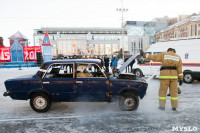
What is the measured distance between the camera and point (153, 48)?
10.3 metres

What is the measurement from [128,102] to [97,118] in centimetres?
111

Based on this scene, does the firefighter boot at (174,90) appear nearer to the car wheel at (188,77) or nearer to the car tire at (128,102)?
the car tire at (128,102)

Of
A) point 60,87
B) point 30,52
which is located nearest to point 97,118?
point 60,87

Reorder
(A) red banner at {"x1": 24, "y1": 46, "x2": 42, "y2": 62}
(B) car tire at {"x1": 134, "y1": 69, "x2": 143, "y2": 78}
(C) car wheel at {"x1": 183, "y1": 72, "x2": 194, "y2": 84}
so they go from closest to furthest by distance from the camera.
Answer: (C) car wheel at {"x1": 183, "y1": 72, "x2": 194, "y2": 84}, (B) car tire at {"x1": 134, "y1": 69, "x2": 143, "y2": 78}, (A) red banner at {"x1": 24, "y1": 46, "x2": 42, "y2": 62}

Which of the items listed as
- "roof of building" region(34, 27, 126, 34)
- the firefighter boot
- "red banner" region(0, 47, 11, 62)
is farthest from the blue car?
"roof of building" region(34, 27, 126, 34)

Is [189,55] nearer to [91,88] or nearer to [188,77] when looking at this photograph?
[188,77]

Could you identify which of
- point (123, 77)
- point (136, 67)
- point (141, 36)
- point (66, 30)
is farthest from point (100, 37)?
point (123, 77)

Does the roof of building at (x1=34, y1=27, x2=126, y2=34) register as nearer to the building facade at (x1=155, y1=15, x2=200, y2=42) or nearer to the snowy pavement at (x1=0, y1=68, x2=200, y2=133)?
the building facade at (x1=155, y1=15, x2=200, y2=42)

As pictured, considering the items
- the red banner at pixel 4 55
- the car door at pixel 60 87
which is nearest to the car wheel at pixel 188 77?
the car door at pixel 60 87

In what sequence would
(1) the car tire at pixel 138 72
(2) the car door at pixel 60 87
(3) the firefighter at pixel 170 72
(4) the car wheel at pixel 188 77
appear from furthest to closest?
1. (1) the car tire at pixel 138 72
2. (4) the car wheel at pixel 188 77
3. (2) the car door at pixel 60 87
4. (3) the firefighter at pixel 170 72

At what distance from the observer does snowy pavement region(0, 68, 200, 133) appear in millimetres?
3463

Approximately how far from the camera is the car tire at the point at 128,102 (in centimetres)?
449

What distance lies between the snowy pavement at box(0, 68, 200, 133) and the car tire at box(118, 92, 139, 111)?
0.50ft

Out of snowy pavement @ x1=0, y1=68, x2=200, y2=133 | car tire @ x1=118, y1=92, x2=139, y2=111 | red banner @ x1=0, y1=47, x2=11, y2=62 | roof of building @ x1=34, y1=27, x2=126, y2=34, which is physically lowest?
snowy pavement @ x1=0, y1=68, x2=200, y2=133
